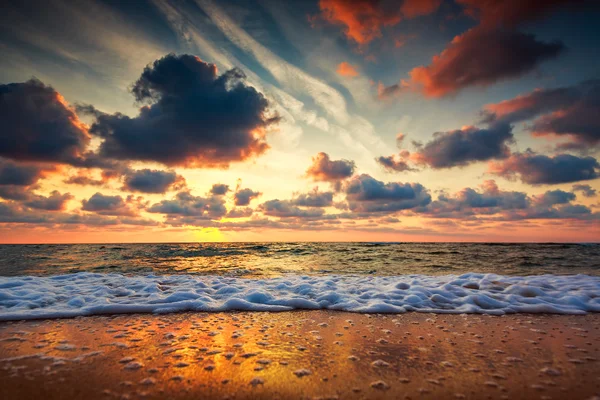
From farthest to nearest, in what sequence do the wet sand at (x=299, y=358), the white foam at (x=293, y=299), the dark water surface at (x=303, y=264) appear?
1. the dark water surface at (x=303, y=264)
2. the white foam at (x=293, y=299)
3. the wet sand at (x=299, y=358)

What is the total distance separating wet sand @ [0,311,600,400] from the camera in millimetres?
2246

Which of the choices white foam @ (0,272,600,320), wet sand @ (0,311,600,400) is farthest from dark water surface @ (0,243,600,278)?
wet sand @ (0,311,600,400)

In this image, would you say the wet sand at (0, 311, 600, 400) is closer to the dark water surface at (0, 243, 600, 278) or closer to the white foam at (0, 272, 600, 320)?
the white foam at (0, 272, 600, 320)

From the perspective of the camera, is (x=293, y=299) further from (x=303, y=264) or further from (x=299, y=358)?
(x=303, y=264)

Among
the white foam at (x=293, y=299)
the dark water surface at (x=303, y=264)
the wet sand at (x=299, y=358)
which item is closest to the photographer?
the wet sand at (x=299, y=358)

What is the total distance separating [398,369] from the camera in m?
2.63

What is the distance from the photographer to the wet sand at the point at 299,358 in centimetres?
225

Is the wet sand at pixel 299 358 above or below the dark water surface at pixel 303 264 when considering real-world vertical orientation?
above

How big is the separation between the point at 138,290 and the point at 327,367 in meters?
5.59

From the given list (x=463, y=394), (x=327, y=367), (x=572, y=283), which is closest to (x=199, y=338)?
(x=327, y=367)

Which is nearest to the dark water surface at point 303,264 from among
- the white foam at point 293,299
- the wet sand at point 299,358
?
the white foam at point 293,299

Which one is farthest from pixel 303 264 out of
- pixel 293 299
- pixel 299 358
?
pixel 299 358

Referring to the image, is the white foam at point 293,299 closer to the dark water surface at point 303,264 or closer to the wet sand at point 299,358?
the wet sand at point 299,358

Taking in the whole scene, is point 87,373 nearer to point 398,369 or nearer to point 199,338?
point 199,338
